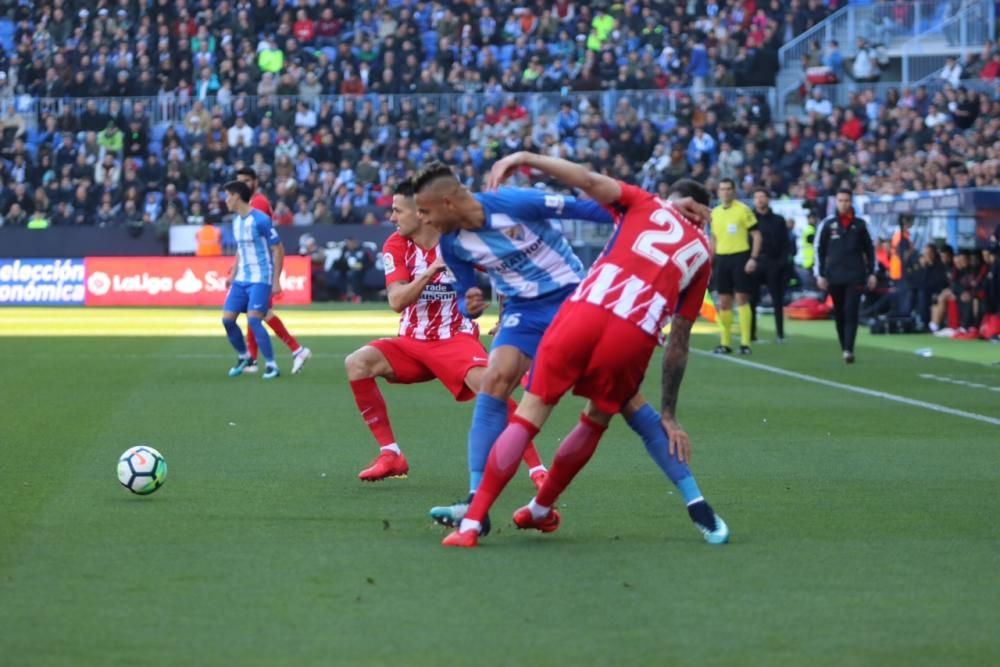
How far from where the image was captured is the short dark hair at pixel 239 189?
54.9 ft

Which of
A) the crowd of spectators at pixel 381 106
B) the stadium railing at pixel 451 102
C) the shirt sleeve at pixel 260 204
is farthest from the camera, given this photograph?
the stadium railing at pixel 451 102

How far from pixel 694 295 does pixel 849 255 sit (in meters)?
12.6

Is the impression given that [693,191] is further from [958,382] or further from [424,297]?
[958,382]

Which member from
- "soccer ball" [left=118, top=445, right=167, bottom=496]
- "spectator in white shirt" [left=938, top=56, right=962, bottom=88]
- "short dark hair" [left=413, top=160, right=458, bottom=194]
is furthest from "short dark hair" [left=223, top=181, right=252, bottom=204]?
"spectator in white shirt" [left=938, top=56, right=962, bottom=88]

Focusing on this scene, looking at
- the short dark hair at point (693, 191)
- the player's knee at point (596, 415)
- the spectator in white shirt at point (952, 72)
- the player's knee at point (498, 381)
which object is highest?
the spectator in white shirt at point (952, 72)

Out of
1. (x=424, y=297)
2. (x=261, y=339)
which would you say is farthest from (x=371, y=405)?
(x=261, y=339)

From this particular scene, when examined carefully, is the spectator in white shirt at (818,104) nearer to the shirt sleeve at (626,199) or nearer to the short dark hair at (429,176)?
the shirt sleeve at (626,199)

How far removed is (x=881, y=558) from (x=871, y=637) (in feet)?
5.14

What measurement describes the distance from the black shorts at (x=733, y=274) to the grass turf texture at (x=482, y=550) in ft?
25.6

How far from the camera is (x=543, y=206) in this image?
7402 millimetres

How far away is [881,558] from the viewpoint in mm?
7059

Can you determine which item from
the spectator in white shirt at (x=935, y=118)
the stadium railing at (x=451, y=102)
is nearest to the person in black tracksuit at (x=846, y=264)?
the spectator in white shirt at (x=935, y=118)

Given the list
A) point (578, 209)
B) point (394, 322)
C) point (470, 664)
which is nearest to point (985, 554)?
point (578, 209)

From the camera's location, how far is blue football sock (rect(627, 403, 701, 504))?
7.46 m
